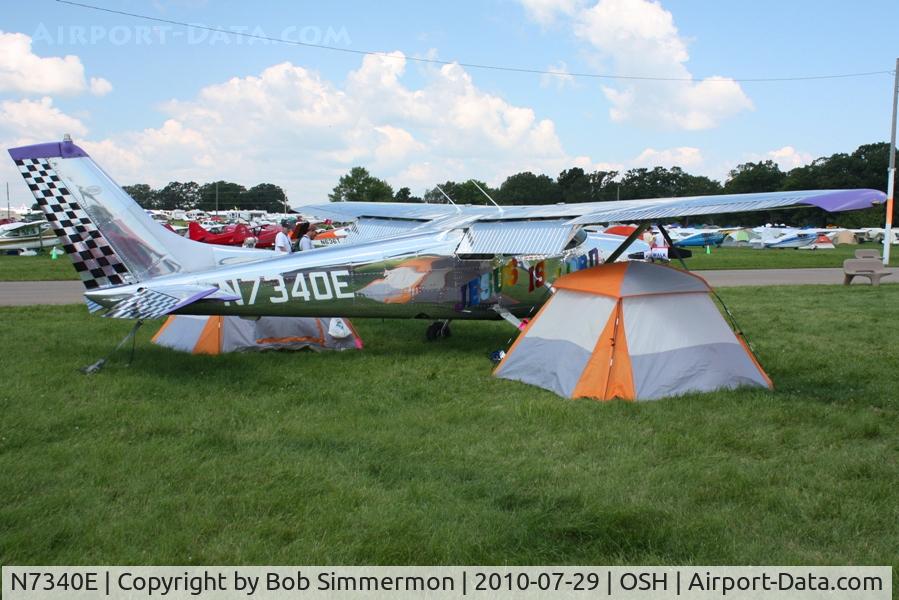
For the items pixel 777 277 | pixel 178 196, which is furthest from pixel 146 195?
pixel 777 277

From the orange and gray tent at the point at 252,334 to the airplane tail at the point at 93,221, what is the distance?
4.56 feet

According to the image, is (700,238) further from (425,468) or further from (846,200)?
(425,468)

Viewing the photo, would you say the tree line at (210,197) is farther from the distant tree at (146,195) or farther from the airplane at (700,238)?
the airplane at (700,238)

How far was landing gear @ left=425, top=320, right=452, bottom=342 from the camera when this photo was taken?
1178cm

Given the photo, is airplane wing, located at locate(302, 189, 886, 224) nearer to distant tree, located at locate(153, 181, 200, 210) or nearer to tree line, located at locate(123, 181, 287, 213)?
tree line, located at locate(123, 181, 287, 213)

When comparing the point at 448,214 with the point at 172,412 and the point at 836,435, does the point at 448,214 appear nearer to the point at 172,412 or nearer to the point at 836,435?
the point at 172,412

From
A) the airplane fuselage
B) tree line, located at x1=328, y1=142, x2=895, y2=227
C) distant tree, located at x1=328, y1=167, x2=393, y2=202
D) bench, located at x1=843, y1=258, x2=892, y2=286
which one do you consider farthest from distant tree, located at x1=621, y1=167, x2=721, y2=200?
the airplane fuselage

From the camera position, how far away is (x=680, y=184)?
9681 centimetres

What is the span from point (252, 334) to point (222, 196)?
137m

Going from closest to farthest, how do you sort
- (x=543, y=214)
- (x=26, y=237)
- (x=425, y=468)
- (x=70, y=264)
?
A: (x=425, y=468) < (x=543, y=214) < (x=70, y=264) < (x=26, y=237)

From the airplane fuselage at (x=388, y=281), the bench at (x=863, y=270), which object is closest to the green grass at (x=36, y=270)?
the airplane fuselage at (x=388, y=281)
